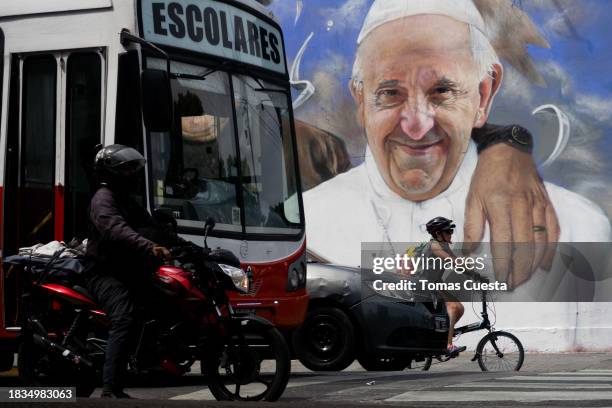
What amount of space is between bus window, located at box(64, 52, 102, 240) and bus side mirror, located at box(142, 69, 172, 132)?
523 millimetres

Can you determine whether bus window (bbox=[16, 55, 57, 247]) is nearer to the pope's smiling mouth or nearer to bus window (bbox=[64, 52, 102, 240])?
bus window (bbox=[64, 52, 102, 240])

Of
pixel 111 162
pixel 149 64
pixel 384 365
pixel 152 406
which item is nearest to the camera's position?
pixel 152 406

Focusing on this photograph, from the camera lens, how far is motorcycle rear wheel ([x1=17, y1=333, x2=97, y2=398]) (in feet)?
27.2

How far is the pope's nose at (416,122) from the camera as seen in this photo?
1702cm

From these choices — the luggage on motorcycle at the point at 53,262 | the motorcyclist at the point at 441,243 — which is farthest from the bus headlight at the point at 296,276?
the motorcyclist at the point at 441,243

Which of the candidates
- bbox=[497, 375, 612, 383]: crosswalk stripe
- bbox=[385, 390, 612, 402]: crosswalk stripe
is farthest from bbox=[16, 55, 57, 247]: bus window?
bbox=[497, 375, 612, 383]: crosswalk stripe

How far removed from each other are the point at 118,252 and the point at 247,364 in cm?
109

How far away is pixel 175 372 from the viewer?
8.19m

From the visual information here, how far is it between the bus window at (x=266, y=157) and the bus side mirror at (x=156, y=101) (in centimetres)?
128

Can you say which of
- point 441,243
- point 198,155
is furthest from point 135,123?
point 441,243

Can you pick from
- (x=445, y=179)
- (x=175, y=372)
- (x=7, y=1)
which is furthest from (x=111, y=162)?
(x=445, y=179)

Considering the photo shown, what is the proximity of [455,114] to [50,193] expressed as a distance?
8.07m

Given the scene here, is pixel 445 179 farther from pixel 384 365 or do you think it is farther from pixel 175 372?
pixel 175 372

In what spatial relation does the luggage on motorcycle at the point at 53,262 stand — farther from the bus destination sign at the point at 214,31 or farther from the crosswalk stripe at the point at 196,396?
the bus destination sign at the point at 214,31
